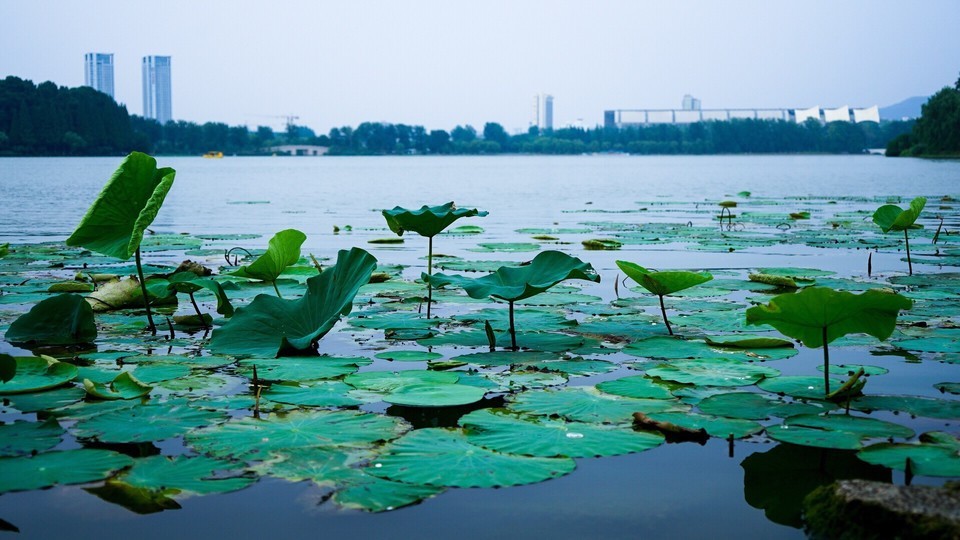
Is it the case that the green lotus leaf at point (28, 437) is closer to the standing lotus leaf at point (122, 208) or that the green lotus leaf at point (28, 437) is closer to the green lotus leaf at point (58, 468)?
the green lotus leaf at point (58, 468)

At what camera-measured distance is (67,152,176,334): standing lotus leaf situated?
3244 mm

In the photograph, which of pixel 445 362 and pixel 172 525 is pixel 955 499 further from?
pixel 445 362

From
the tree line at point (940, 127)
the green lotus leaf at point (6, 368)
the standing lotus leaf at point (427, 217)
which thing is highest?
the tree line at point (940, 127)

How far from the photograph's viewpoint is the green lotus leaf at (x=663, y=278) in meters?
3.12

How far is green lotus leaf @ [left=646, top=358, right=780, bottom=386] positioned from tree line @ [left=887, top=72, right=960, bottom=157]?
176 feet

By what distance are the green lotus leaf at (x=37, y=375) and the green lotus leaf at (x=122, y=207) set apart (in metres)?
0.59

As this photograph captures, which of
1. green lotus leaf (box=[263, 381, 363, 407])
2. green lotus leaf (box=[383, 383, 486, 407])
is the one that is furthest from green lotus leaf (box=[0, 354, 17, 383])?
green lotus leaf (box=[383, 383, 486, 407])

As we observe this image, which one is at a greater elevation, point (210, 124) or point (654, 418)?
point (210, 124)

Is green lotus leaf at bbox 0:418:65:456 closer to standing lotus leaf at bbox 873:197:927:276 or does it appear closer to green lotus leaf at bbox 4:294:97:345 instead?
green lotus leaf at bbox 4:294:97:345

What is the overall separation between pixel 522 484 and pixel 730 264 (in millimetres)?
4541

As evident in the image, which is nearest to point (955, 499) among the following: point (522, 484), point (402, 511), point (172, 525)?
point (522, 484)

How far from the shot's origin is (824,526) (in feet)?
5.19

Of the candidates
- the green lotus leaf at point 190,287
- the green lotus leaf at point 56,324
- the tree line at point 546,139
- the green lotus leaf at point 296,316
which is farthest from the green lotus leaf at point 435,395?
the tree line at point 546,139

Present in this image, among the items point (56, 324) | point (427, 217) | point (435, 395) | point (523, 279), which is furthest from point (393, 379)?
point (56, 324)
